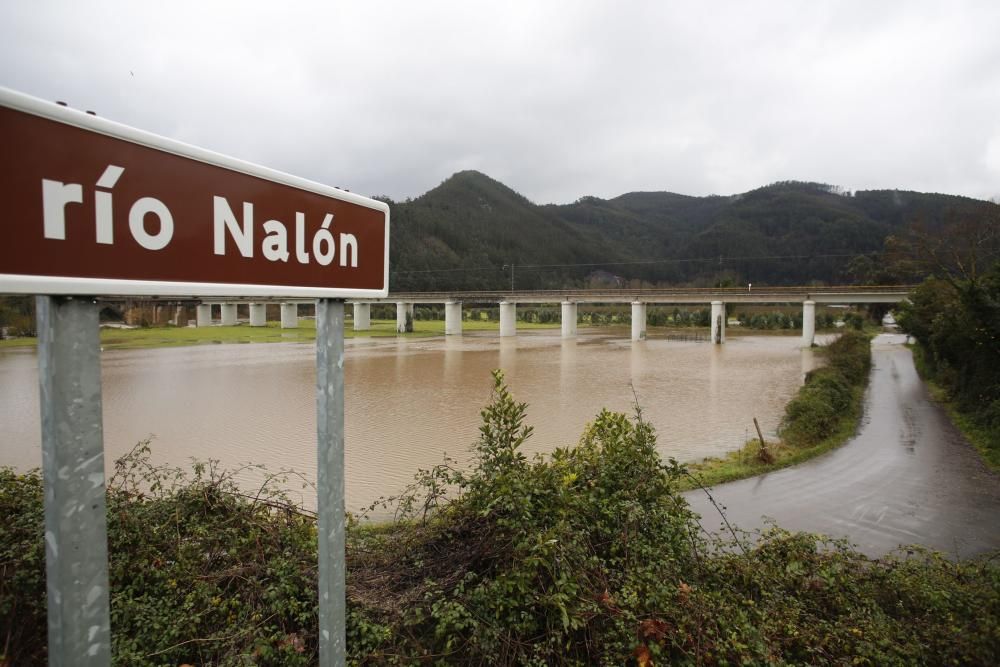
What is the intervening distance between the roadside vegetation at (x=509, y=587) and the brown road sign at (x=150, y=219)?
216cm

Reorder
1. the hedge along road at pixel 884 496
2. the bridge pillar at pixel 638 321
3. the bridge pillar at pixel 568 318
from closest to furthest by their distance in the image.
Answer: the hedge along road at pixel 884 496, the bridge pillar at pixel 638 321, the bridge pillar at pixel 568 318

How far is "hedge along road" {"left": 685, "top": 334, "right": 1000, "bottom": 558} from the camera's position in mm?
7566

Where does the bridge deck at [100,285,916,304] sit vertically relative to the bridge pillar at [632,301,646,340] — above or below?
above

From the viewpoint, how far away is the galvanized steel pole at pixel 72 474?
940mm

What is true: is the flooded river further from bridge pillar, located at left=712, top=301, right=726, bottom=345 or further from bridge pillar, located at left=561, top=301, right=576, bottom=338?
bridge pillar, located at left=561, top=301, right=576, bottom=338

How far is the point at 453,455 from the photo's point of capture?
490 inches

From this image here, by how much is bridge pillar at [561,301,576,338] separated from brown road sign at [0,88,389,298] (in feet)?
171

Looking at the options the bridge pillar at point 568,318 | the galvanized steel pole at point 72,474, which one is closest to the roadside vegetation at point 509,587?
the galvanized steel pole at point 72,474

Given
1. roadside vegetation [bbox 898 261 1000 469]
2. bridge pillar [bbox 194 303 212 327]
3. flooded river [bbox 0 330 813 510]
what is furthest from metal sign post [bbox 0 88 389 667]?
bridge pillar [bbox 194 303 212 327]

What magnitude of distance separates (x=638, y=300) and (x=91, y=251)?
51.8 m

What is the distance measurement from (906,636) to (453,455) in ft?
32.0

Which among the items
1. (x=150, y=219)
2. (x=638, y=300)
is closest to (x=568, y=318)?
(x=638, y=300)

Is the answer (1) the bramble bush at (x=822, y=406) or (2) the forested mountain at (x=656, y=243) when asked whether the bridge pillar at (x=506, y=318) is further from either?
(2) the forested mountain at (x=656, y=243)

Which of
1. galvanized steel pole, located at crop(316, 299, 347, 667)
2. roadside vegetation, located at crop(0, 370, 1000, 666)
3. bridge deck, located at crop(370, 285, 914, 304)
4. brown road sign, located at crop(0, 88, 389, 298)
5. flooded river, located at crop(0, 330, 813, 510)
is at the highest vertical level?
bridge deck, located at crop(370, 285, 914, 304)
